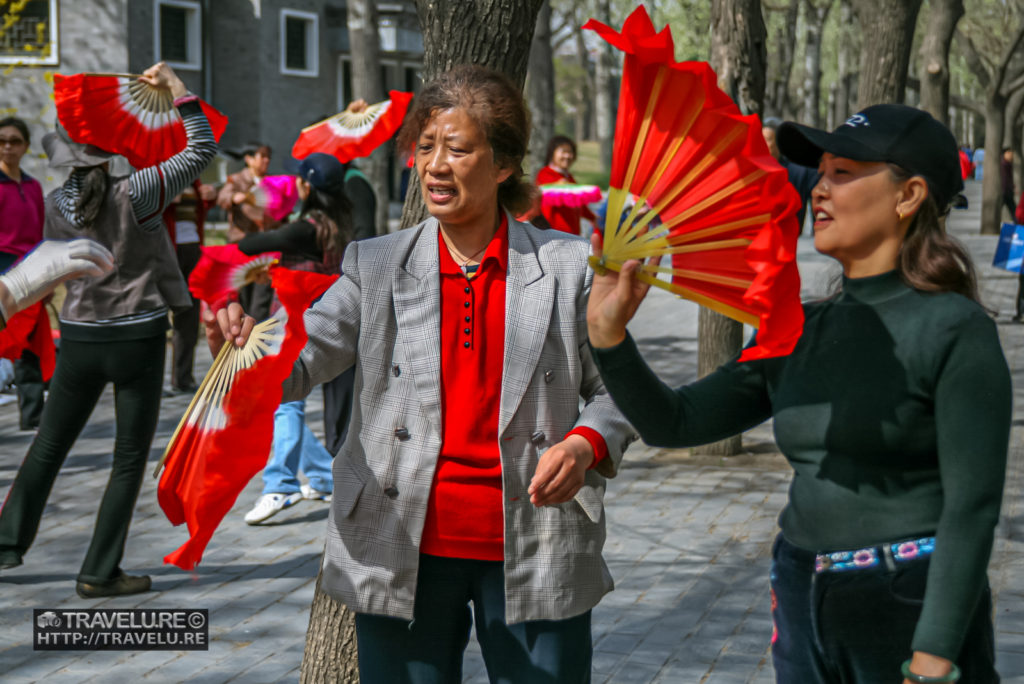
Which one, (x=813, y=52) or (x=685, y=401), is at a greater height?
(x=813, y=52)

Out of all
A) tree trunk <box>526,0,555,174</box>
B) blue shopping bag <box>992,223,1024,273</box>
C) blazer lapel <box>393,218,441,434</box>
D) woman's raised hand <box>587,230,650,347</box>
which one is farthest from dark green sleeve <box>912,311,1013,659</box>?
tree trunk <box>526,0,555,174</box>

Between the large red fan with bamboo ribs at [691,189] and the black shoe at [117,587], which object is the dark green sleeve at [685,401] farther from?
the black shoe at [117,587]

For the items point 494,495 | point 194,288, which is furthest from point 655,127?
point 194,288

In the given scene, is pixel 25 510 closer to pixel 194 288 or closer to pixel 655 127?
pixel 194 288

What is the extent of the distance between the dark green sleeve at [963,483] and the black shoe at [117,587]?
13.6 ft

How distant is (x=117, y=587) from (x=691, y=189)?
406 centimetres

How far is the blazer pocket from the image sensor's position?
9.04ft

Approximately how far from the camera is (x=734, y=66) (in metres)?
7.95

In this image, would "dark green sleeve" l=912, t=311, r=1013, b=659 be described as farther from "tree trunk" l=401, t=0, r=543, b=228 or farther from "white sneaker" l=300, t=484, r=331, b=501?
"white sneaker" l=300, t=484, r=331, b=501

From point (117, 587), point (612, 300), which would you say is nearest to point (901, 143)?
point (612, 300)

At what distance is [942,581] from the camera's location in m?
2.13

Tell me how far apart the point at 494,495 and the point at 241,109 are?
3273 cm

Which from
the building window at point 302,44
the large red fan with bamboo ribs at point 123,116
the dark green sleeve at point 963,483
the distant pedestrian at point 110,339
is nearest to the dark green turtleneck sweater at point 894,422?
the dark green sleeve at point 963,483

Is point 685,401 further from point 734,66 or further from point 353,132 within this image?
point 353,132
